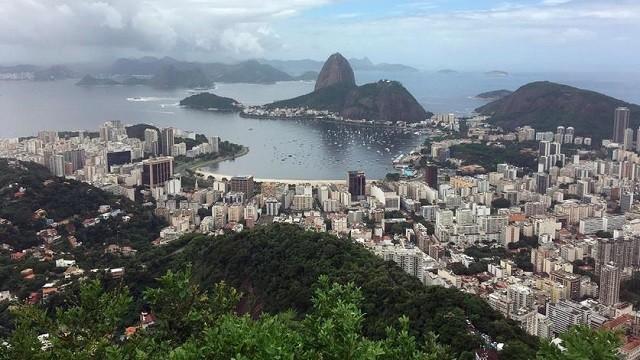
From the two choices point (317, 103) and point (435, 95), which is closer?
point (317, 103)

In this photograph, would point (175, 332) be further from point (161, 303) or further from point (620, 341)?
point (620, 341)

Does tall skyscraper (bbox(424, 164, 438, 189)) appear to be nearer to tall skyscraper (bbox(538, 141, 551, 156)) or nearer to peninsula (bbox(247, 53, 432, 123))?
tall skyscraper (bbox(538, 141, 551, 156))

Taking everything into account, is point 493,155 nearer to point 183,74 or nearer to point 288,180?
point 288,180

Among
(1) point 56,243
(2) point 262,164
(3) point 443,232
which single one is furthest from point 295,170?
(1) point 56,243

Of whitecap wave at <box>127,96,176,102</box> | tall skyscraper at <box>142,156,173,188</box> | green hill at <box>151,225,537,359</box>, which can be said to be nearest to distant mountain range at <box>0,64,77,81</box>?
whitecap wave at <box>127,96,176,102</box>

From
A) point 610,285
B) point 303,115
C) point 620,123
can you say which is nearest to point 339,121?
point 303,115

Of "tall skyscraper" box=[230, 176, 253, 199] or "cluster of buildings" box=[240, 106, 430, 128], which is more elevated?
"cluster of buildings" box=[240, 106, 430, 128]
